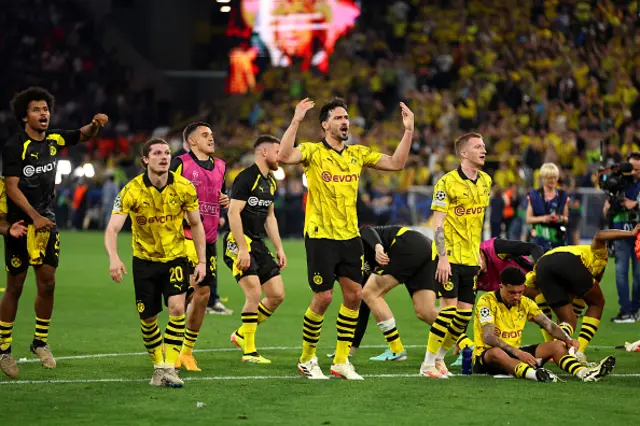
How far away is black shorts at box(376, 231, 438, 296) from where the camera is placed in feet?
37.5

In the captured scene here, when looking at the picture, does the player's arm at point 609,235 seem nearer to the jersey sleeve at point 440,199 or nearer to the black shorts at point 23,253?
the jersey sleeve at point 440,199

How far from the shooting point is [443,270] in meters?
9.61

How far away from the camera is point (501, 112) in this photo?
104 feet

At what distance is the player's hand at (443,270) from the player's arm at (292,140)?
1.49 meters

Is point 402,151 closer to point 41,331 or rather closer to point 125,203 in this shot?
point 125,203

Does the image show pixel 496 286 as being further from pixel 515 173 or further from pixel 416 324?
pixel 515 173

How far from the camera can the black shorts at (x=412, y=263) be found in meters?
11.4

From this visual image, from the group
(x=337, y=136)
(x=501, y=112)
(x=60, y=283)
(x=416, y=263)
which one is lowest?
(x=60, y=283)

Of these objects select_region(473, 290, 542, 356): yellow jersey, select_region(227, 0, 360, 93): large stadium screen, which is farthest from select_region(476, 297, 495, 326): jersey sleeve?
select_region(227, 0, 360, 93): large stadium screen

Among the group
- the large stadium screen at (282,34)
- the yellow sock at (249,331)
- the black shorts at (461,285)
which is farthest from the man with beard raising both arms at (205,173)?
the large stadium screen at (282,34)

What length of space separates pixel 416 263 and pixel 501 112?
21.0 m

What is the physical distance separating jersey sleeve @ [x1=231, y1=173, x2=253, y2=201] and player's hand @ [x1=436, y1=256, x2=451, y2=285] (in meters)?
2.44

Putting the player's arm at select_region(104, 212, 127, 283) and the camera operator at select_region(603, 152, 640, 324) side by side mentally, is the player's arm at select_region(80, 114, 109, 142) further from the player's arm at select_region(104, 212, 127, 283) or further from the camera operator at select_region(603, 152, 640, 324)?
the camera operator at select_region(603, 152, 640, 324)

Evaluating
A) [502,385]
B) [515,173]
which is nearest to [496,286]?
[502,385]
